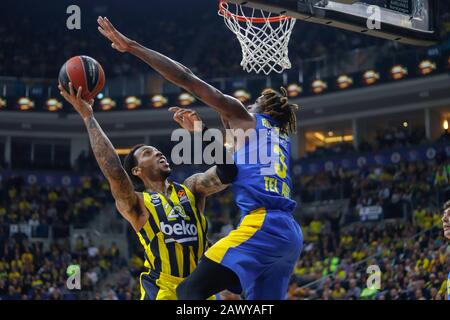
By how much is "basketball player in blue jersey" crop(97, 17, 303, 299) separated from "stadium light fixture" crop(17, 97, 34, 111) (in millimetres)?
18939

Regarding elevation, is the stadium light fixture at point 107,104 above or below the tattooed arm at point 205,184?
above

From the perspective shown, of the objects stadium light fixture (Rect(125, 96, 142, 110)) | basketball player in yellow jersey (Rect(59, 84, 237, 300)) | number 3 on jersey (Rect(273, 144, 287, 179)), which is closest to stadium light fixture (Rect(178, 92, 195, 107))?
stadium light fixture (Rect(125, 96, 142, 110))

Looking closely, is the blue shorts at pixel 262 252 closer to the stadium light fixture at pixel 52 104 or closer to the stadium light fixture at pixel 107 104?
the stadium light fixture at pixel 107 104

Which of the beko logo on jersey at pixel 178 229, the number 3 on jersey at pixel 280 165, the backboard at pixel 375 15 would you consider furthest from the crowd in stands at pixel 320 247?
the number 3 on jersey at pixel 280 165

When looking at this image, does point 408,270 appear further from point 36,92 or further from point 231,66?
point 36,92

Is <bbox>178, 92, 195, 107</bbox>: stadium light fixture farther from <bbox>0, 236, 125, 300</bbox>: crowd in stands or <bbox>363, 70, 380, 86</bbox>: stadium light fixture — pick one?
<bbox>363, 70, 380, 86</bbox>: stadium light fixture

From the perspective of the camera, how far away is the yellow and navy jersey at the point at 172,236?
17.3ft

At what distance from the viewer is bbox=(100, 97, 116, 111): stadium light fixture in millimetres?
23234

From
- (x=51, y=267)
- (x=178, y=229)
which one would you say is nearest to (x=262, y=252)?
(x=178, y=229)

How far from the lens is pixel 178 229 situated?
5352 millimetres

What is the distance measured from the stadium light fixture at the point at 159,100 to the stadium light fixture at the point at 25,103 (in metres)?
3.78

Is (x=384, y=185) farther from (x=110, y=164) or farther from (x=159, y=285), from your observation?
(x=110, y=164)

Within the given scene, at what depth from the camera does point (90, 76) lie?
5.65m
